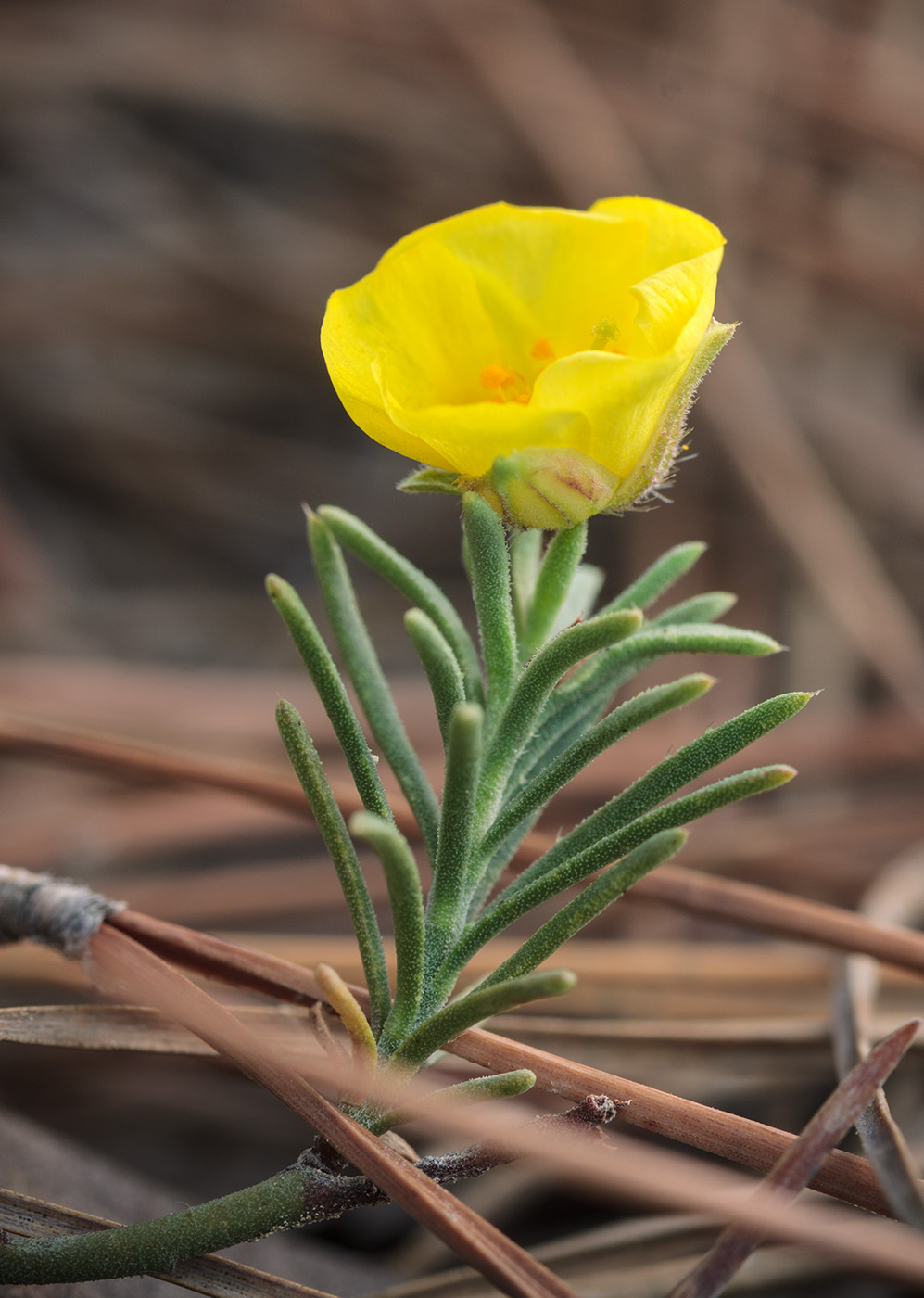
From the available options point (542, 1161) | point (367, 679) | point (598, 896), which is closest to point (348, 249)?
point (367, 679)

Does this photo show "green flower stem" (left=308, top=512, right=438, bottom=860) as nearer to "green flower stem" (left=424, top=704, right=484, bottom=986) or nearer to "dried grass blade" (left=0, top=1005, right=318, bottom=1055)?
"green flower stem" (left=424, top=704, right=484, bottom=986)

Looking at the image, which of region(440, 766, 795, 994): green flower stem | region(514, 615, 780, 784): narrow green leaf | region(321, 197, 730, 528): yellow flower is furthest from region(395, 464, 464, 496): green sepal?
region(440, 766, 795, 994): green flower stem

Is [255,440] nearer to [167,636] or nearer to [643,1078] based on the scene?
[167,636]

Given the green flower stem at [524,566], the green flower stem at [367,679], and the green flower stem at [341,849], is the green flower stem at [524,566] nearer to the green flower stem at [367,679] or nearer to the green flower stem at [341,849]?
the green flower stem at [367,679]

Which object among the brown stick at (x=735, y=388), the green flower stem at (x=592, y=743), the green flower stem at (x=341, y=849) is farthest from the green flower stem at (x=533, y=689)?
the brown stick at (x=735, y=388)

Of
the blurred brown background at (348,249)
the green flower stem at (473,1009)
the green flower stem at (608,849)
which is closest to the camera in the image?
the green flower stem at (473,1009)

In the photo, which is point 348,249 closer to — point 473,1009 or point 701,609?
point 701,609

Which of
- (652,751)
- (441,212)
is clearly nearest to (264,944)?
(652,751)

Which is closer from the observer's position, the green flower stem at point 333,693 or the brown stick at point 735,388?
the green flower stem at point 333,693
